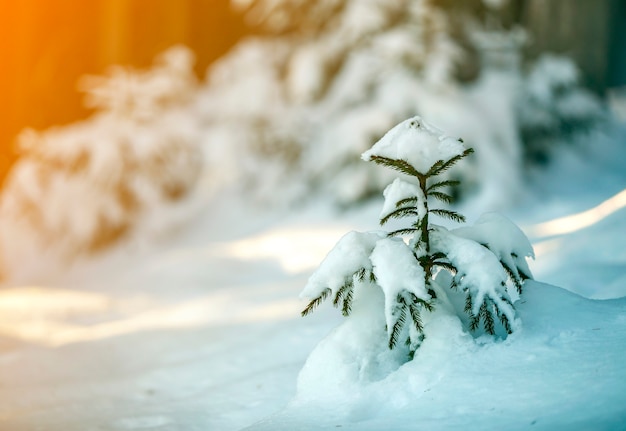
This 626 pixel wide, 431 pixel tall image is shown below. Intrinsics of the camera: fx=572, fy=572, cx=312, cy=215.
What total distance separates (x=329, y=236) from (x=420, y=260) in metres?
4.10

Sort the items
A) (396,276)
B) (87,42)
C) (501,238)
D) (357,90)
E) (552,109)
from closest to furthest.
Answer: (396,276) → (501,238) → (357,90) → (552,109) → (87,42)

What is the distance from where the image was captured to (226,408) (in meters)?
2.64

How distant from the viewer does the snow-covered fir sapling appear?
2043mm

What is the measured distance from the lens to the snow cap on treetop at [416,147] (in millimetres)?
2199

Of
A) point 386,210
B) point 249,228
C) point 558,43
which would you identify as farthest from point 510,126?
point 386,210

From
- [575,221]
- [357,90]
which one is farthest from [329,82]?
[575,221]

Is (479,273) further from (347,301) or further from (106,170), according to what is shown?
(106,170)

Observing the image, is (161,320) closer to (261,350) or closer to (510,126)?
(261,350)

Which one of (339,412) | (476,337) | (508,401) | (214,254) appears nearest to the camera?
(508,401)

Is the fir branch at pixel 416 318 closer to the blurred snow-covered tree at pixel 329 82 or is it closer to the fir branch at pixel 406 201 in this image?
the fir branch at pixel 406 201

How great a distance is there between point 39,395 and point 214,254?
341 centimetres

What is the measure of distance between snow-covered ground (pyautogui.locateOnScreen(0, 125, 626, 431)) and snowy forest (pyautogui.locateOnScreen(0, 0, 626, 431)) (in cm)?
2

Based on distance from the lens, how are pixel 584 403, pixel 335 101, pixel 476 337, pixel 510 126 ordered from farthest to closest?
pixel 335 101 → pixel 510 126 → pixel 476 337 → pixel 584 403

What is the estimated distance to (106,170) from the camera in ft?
26.3
